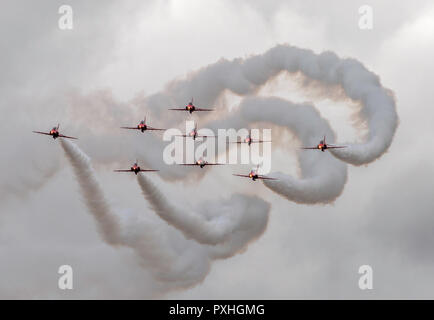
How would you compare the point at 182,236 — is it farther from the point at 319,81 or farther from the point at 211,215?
the point at 319,81

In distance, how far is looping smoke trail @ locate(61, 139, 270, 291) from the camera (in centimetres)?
8394

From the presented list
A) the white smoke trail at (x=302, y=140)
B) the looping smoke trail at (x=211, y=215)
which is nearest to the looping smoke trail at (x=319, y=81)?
the white smoke trail at (x=302, y=140)

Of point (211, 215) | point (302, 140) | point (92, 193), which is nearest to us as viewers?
point (92, 193)

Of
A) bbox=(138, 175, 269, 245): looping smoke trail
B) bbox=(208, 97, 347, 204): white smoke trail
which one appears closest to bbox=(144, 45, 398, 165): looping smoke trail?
bbox=(208, 97, 347, 204): white smoke trail

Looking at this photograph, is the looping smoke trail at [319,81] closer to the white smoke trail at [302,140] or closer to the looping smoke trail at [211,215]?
the white smoke trail at [302,140]

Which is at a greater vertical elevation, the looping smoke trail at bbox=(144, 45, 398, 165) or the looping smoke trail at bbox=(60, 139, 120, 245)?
the looping smoke trail at bbox=(144, 45, 398, 165)

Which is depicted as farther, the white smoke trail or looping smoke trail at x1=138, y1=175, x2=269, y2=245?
looping smoke trail at x1=138, y1=175, x2=269, y2=245

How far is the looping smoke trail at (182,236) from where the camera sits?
83.9m

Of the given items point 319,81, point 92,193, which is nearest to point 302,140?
point 319,81

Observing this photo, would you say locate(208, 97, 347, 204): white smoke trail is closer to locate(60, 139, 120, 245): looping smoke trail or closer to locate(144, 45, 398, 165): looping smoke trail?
locate(144, 45, 398, 165): looping smoke trail

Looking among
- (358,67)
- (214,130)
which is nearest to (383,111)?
(358,67)

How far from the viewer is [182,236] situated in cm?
9450
